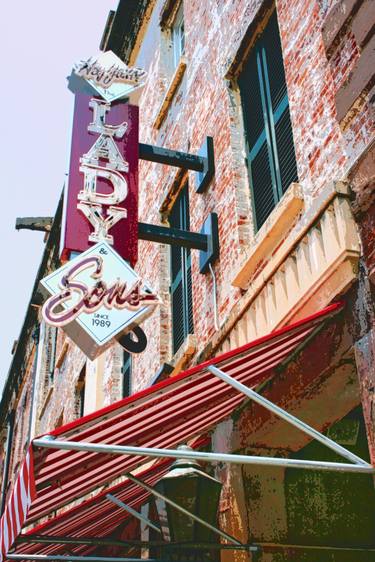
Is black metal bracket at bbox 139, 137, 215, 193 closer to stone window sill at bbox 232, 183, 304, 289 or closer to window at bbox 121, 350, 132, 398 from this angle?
stone window sill at bbox 232, 183, 304, 289

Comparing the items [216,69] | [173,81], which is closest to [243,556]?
[216,69]

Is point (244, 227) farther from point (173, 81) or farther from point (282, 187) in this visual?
point (173, 81)

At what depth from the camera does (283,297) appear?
5.55 metres

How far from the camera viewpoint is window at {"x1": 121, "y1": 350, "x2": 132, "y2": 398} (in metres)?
11.1

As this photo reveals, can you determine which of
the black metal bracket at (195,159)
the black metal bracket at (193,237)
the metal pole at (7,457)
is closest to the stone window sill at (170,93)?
the black metal bracket at (195,159)

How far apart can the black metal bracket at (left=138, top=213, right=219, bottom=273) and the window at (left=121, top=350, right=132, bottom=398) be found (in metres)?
3.73

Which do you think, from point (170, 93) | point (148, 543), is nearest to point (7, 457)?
point (170, 93)

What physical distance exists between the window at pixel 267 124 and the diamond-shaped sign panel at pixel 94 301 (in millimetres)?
1438

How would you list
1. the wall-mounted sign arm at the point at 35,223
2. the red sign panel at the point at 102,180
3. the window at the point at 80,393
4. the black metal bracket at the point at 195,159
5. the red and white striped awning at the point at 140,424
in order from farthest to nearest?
the wall-mounted sign arm at the point at 35,223 → the window at the point at 80,393 → the black metal bracket at the point at 195,159 → the red sign panel at the point at 102,180 → the red and white striped awning at the point at 140,424

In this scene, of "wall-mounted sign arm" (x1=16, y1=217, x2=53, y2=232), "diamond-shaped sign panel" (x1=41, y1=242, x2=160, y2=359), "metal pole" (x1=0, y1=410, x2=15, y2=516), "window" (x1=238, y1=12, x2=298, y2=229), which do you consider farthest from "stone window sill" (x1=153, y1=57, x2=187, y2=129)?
"metal pole" (x1=0, y1=410, x2=15, y2=516)

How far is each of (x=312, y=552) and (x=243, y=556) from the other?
1.95 feet

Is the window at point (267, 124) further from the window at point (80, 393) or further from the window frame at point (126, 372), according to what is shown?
the window at point (80, 393)

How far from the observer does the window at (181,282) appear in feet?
28.9

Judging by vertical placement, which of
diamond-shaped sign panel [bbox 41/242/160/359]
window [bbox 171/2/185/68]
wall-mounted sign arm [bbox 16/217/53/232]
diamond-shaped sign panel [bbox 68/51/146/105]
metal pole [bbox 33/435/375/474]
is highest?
wall-mounted sign arm [bbox 16/217/53/232]
